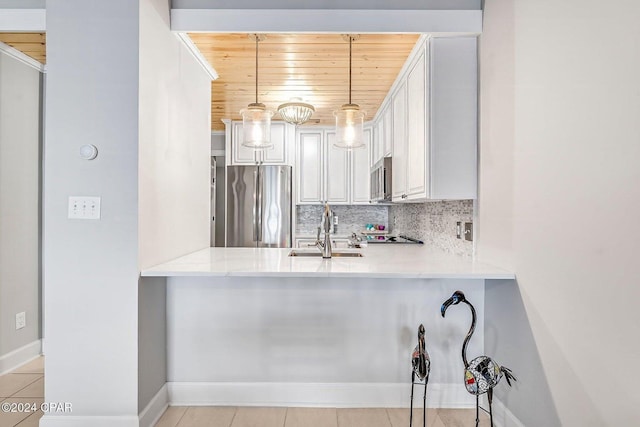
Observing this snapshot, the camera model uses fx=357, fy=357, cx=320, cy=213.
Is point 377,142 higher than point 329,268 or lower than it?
higher

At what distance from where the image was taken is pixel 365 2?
2.09 meters

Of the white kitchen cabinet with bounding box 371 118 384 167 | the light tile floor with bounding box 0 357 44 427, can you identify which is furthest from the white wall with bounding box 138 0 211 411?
the white kitchen cabinet with bounding box 371 118 384 167

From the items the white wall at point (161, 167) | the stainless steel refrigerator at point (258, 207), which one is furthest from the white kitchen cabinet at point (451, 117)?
the stainless steel refrigerator at point (258, 207)

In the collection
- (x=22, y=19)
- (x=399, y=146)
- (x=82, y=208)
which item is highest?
(x=22, y=19)

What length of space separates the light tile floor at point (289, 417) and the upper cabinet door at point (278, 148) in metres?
3.15

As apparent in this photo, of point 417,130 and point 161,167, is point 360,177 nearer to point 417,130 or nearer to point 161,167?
point 417,130

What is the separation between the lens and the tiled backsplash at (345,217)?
5207 mm

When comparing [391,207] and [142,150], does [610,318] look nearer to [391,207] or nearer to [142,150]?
[142,150]

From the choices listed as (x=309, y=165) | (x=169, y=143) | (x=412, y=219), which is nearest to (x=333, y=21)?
(x=169, y=143)

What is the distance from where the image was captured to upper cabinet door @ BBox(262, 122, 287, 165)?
4676 millimetres

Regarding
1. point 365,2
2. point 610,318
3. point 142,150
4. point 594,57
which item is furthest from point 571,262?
point 142,150

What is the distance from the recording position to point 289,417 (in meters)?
2.03

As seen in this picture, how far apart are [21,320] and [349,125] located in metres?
2.87

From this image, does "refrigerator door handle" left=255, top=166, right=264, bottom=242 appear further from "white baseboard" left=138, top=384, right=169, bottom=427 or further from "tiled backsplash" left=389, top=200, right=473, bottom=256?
"white baseboard" left=138, top=384, right=169, bottom=427
